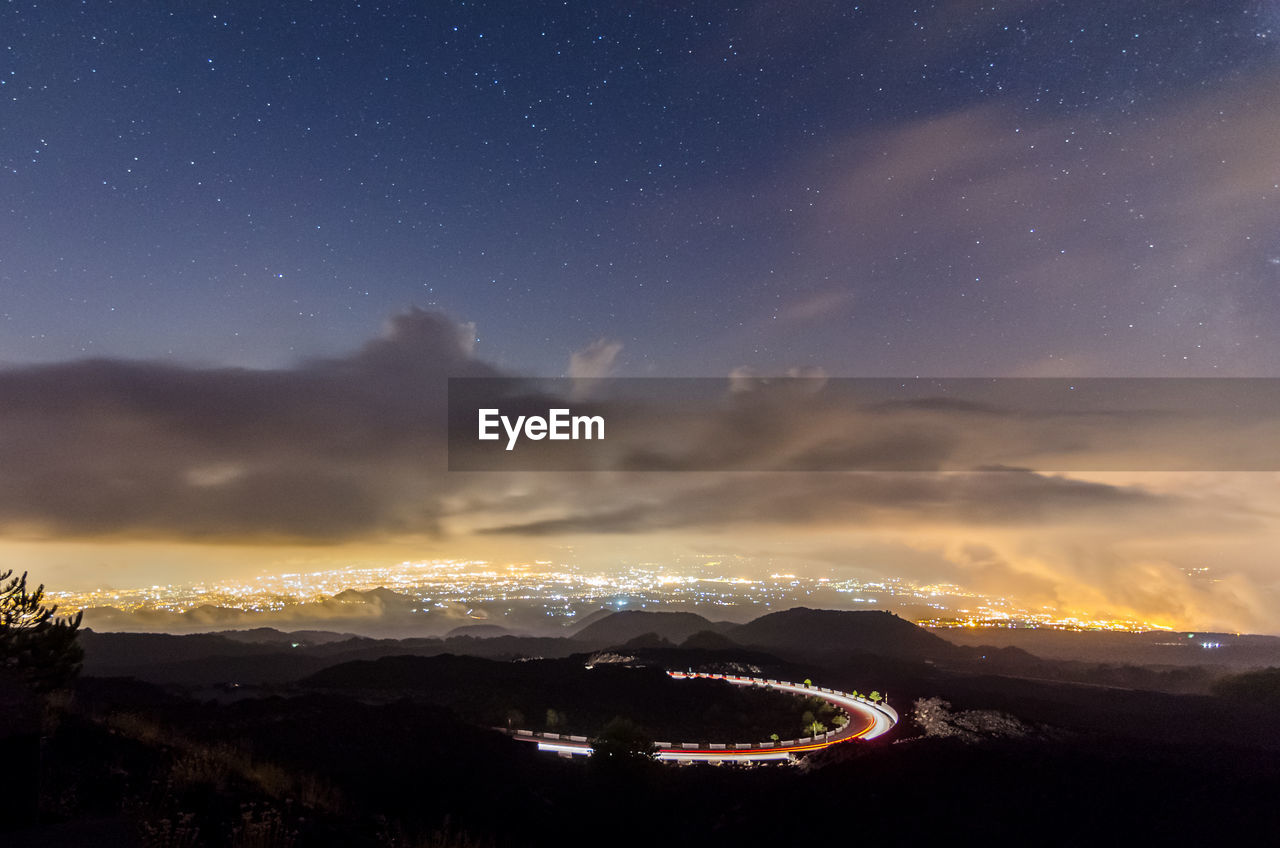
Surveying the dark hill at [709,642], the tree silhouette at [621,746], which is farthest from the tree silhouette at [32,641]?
the dark hill at [709,642]

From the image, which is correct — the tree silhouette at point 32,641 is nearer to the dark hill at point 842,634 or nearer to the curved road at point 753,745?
the curved road at point 753,745

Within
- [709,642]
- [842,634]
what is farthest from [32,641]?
[842,634]

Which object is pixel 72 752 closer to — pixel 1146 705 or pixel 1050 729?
pixel 1050 729

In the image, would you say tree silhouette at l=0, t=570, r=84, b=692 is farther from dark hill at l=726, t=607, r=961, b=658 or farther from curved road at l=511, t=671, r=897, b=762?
dark hill at l=726, t=607, r=961, b=658

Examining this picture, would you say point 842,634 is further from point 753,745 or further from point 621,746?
point 621,746

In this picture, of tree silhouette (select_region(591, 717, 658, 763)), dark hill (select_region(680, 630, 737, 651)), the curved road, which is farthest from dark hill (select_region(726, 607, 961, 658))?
tree silhouette (select_region(591, 717, 658, 763))
